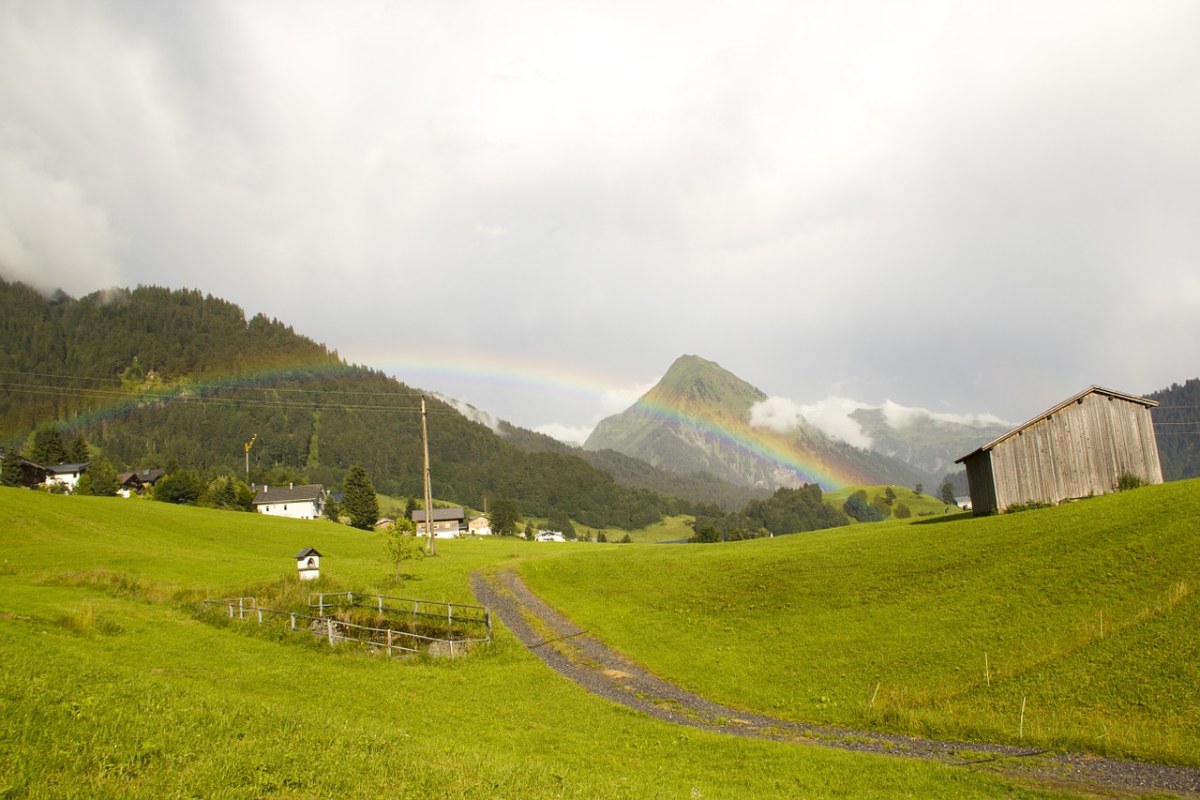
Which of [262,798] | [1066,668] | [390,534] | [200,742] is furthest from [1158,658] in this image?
[390,534]

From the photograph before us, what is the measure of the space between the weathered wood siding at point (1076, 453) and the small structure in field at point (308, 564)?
52840 millimetres

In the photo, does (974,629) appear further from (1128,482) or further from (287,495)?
(287,495)

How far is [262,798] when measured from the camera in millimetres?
9625

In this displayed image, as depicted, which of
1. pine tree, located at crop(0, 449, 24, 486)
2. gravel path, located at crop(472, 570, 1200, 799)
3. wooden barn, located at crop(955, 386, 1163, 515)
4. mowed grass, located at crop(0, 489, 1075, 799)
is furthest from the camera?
pine tree, located at crop(0, 449, 24, 486)

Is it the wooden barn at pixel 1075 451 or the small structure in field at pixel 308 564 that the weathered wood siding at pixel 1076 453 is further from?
the small structure in field at pixel 308 564

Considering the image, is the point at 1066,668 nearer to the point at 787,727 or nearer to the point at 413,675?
the point at 787,727

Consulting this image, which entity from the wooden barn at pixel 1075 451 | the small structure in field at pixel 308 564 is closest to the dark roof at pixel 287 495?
the small structure in field at pixel 308 564

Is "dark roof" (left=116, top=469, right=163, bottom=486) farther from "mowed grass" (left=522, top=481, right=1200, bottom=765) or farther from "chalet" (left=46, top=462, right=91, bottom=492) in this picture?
"mowed grass" (left=522, top=481, right=1200, bottom=765)

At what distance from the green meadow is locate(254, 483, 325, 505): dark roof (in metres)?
122

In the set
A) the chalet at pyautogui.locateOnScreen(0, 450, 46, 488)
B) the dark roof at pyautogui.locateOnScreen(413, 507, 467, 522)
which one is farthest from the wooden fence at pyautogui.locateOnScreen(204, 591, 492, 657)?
the dark roof at pyautogui.locateOnScreen(413, 507, 467, 522)

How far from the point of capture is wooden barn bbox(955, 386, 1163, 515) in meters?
47.8

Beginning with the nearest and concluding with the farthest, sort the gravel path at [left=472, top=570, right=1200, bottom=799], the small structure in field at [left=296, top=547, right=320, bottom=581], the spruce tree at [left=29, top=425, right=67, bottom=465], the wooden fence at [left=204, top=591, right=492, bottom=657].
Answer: the gravel path at [left=472, top=570, right=1200, bottom=799] < the wooden fence at [left=204, top=591, right=492, bottom=657] < the small structure in field at [left=296, top=547, right=320, bottom=581] < the spruce tree at [left=29, top=425, right=67, bottom=465]

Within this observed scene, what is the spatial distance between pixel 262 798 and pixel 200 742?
2929mm

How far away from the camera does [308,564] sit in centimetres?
4906
